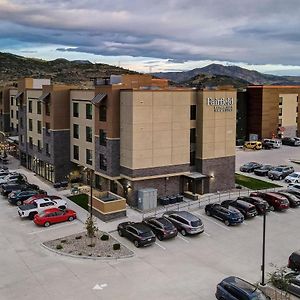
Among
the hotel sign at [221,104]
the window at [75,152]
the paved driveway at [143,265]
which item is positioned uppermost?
the hotel sign at [221,104]

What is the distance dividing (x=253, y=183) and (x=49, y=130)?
25.8 m

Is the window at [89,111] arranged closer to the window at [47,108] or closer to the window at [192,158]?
the window at [47,108]

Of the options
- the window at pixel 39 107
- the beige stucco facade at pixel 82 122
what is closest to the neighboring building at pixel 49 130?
the window at pixel 39 107

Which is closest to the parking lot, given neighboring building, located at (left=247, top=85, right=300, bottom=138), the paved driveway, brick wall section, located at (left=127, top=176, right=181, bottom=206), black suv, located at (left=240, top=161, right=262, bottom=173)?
the paved driveway

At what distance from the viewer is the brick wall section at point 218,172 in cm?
4553

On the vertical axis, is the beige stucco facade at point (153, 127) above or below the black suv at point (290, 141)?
above

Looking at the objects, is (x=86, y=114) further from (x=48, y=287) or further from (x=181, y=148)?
(x=48, y=287)

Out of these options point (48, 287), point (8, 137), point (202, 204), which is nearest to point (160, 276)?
point (48, 287)

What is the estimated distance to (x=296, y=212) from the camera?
134 feet

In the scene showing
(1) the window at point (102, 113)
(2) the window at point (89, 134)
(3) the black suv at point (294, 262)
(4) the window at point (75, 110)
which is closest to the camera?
(3) the black suv at point (294, 262)

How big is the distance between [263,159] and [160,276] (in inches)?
1927

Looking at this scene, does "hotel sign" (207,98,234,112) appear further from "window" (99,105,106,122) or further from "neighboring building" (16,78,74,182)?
"neighboring building" (16,78,74,182)

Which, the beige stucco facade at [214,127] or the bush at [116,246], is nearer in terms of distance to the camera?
the bush at [116,246]

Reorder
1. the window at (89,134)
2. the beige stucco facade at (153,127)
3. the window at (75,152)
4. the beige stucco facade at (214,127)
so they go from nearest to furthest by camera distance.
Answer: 1. the beige stucco facade at (153,127)
2. the beige stucco facade at (214,127)
3. the window at (89,134)
4. the window at (75,152)
